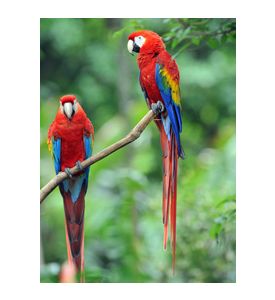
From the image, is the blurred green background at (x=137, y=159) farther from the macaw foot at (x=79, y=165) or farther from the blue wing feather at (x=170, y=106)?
the macaw foot at (x=79, y=165)

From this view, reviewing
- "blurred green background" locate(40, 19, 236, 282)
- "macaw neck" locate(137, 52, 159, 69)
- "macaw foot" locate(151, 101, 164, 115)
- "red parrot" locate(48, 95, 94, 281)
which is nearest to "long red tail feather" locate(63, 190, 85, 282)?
"red parrot" locate(48, 95, 94, 281)

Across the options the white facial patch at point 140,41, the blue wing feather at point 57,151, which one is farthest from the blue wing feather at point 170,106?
the blue wing feather at point 57,151

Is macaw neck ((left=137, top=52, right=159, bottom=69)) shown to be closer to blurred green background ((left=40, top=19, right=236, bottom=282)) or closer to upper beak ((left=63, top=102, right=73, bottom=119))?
blurred green background ((left=40, top=19, right=236, bottom=282))

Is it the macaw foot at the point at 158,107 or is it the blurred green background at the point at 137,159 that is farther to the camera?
the blurred green background at the point at 137,159

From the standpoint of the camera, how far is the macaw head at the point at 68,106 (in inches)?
93.3

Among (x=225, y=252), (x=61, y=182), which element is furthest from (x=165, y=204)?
(x=225, y=252)

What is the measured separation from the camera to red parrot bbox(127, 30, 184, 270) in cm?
242

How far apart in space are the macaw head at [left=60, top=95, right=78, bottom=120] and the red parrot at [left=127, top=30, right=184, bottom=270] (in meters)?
0.30

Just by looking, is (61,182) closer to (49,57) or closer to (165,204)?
(165,204)

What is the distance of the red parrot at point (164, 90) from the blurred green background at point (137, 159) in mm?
135

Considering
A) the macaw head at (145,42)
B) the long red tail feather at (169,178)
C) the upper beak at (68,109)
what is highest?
the macaw head at (145,42)
